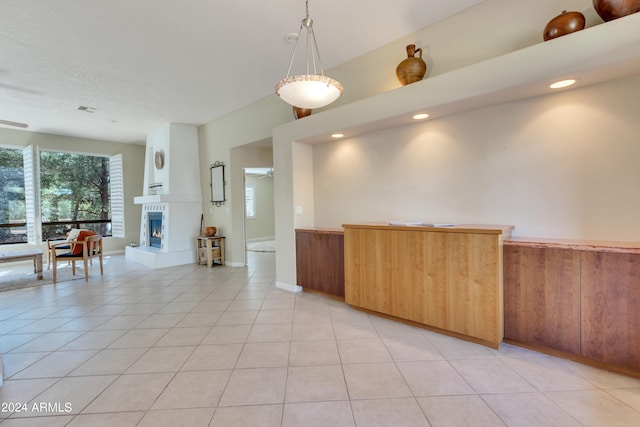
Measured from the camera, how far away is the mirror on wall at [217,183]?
19.7ft

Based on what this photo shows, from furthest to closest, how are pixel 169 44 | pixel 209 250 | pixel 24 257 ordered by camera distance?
pixel 209 250 → pixel 24 257 → pixel 169 44

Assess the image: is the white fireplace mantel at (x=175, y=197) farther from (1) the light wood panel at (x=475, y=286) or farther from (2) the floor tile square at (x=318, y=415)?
(1) the light wood panel at (x=475, y=286)

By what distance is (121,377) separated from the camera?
2.04m

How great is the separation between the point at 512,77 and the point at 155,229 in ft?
23.7

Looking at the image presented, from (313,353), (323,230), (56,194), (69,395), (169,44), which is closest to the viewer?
(69,395)

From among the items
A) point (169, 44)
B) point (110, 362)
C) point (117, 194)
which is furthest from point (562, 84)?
point (117, 194)

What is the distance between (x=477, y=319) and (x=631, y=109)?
2047 millimetres

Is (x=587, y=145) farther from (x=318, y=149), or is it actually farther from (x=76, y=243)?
(x=76, y=243)

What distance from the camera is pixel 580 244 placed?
208 cm

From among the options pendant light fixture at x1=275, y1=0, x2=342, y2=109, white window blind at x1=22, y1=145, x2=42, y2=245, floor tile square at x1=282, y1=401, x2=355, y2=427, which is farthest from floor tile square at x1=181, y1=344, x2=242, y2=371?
white window blind at x1=22, y1=145, x2=42, y2=245

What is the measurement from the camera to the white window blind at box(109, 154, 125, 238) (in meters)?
7.50

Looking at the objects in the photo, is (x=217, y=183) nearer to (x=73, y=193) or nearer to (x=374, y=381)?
(x=73, y=193)

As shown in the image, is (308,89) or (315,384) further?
(308,89)

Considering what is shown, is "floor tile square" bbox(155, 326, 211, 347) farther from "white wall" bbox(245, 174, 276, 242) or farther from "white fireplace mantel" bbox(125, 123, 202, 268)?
"white wall" bbox(245, 174, 276, 242)
